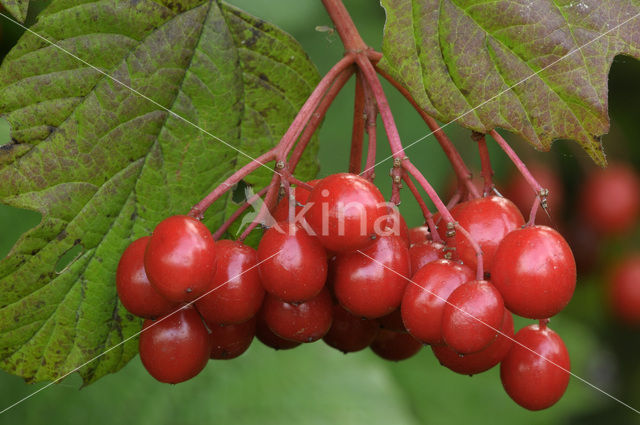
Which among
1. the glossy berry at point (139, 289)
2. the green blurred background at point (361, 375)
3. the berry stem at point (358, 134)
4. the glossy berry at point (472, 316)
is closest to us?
the glossy berry at point (472, 316)

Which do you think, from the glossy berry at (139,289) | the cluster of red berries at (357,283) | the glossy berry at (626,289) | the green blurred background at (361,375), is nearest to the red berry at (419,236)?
the cluster of red berries at (357,283)

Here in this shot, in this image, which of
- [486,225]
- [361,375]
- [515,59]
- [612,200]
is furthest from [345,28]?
[612,200]

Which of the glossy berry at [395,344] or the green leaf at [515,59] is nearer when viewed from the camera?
the green leaf at [515,59]

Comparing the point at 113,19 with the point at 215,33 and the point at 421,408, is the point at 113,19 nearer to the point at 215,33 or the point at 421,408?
the point at 215,33

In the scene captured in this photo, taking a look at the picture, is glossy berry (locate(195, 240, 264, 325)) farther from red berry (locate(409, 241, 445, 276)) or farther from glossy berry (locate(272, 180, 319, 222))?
red berry (locate(409, 241, 445, 276))

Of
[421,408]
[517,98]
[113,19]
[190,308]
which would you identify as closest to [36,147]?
[113,19]

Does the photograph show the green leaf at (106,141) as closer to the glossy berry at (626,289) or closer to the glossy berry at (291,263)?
the glossy berry at (291,263)

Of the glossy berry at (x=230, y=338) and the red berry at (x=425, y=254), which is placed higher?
the red berry at (x=425, y=254)
